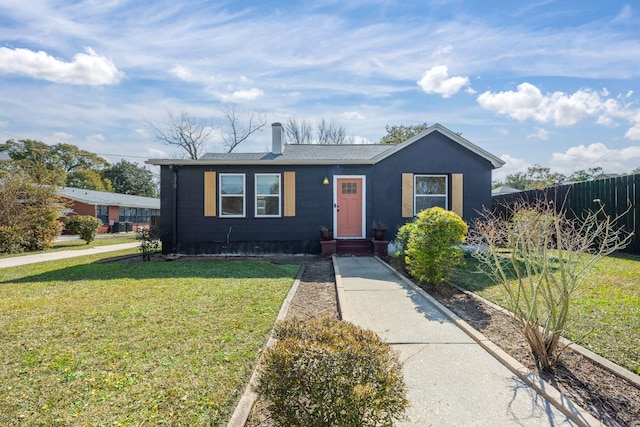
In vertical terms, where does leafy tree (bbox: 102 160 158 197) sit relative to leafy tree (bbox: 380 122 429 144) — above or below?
below

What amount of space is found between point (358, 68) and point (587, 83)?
23.6ft

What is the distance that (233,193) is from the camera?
10016 mm

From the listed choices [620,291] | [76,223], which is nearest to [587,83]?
[620,291]

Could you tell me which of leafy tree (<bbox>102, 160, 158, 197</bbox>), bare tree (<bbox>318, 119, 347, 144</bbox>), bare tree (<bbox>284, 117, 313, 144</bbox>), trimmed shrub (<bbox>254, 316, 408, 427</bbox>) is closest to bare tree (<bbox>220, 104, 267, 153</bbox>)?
bare tree (<bbox>284, 117, 313, 144</bbox>)

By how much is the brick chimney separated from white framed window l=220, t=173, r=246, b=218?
2.10 metres

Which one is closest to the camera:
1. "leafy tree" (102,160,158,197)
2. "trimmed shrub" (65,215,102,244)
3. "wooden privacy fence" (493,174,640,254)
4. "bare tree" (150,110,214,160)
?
"wooden privacy fence" (493,174,640,254)

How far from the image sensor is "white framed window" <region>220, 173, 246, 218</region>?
32.8ft

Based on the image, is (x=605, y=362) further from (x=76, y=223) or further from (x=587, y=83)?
(x=76, y=223)

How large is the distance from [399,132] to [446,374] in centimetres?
2724

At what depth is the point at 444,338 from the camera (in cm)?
356

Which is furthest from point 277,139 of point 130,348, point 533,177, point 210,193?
point 533,177

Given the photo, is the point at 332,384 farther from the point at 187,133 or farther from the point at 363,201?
the point at 187,133

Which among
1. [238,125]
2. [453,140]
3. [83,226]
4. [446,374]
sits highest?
[238,125]

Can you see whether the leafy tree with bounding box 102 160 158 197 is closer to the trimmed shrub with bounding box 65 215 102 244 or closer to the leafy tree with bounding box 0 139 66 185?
the leafy tree with bounding box 0 139 66 185
